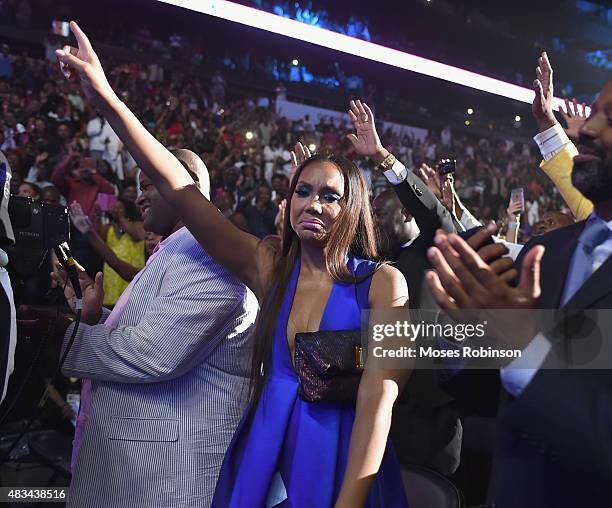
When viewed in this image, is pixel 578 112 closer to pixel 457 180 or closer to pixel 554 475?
pixel 554 475

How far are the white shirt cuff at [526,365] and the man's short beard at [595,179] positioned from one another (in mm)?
291

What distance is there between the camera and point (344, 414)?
5.03 feet

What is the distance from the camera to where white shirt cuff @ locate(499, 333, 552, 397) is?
3.25 ft

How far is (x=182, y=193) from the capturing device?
166 cm

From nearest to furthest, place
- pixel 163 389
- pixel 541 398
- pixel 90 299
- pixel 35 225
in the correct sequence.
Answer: pixel 541 398, pixel 35 225, pixel 163 389, pixel 90 299

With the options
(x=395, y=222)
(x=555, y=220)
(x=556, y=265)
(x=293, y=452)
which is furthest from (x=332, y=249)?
(x=555, y=220)

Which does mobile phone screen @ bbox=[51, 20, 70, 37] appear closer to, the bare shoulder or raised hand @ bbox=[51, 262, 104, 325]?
raised hand @ bbox=[51, 262, 104, 325]

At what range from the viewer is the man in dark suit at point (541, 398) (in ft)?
3.07

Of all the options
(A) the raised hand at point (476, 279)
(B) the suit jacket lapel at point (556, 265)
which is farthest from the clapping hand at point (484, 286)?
(B) the suit jacket lapel at point (556, 265)

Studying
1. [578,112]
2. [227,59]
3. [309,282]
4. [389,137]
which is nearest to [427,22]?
[389,137]

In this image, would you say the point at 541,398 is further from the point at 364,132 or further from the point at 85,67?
the point at 364,132

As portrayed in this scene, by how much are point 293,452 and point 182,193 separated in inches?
26.8

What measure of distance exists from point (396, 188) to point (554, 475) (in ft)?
4.93

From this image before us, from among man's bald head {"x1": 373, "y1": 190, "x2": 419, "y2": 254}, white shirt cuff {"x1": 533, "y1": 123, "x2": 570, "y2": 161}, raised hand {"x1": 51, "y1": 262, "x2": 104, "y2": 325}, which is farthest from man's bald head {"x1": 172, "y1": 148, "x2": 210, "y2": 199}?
white shirt cuff {"x1": 533, "y1": 123, "x2": 570, "y2": 161}
